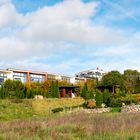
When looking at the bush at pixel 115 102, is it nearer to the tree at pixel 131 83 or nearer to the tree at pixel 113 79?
the tree at pixel 131 83

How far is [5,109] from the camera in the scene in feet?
119

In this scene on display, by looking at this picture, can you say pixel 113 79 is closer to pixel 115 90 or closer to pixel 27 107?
pixel 115 90

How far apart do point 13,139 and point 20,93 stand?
4699 centimetres

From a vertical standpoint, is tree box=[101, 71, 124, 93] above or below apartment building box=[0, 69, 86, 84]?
below

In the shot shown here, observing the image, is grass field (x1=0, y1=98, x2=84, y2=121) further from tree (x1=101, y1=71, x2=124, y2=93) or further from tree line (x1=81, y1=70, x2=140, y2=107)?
tree (x1=101, y1=71, x2=124, y2=93)

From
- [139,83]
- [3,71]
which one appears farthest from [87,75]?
[139,83]

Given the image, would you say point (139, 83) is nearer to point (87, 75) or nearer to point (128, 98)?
point (128, 98)

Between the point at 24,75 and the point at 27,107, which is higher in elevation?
the point at 24,75

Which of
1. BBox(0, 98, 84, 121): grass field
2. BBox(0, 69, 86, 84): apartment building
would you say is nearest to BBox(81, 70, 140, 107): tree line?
BBox(0, 98, 84, 121): grass field

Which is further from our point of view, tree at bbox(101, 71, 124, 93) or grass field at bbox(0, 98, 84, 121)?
tree at bbox(101, 71, 124, 93)

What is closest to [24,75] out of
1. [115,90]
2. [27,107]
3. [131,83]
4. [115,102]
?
[131,83]

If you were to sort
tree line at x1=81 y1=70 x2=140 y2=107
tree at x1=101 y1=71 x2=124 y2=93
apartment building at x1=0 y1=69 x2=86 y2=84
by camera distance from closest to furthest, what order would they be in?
tree line at x1=81 y1=70 x2=140 y2=107, tree at x1=101 y1=71 x2=124 y2=93, apartment building at x1=0 y1=69 x2=86 y2=84

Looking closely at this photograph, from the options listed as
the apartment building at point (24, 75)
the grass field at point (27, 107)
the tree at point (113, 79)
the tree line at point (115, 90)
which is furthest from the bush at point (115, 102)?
the apartment building at point (24, 75)

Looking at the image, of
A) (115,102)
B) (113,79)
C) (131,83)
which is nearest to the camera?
(115,102)
